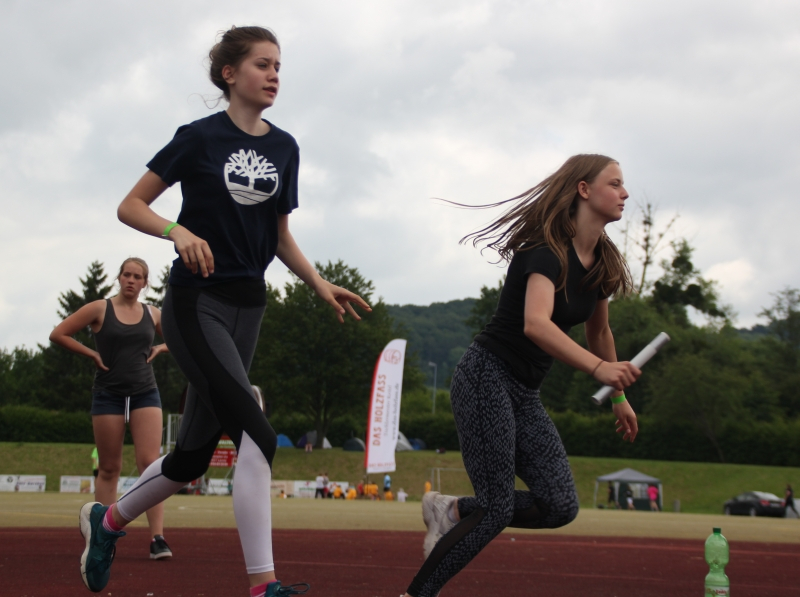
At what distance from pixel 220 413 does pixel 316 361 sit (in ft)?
198

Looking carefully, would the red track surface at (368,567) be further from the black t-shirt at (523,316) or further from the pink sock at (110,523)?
the black t-shirt at (523,316)

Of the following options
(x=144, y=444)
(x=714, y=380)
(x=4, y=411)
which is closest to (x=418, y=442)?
(x=714, y=380)

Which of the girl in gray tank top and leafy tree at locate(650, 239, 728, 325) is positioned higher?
leafy tree at locate(650, 239, 728, 325)

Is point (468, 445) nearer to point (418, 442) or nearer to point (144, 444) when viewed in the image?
point (144, 444)

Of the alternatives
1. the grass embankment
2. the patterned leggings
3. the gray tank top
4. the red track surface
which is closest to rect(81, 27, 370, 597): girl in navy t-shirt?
the patterned leggings

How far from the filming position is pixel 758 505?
→ 34.4 metres

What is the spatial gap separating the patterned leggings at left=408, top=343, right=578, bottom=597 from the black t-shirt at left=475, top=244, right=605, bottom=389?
Result: 0.06m

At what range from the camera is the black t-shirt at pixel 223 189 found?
12.3 feet

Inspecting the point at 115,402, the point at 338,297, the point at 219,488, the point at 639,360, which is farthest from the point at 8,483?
the point at 639,360

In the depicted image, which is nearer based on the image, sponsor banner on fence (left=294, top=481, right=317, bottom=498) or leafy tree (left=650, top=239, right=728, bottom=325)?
sponsor banner on fence (left=294, top=481, right=317, bottom=498)

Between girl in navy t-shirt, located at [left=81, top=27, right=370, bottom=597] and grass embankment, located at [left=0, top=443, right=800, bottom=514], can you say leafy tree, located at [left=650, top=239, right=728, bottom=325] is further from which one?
girl in navy t-shirt, located at [left=81, top=27, right=370, bottom=597]

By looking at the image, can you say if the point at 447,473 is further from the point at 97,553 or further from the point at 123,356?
the point at 97,553

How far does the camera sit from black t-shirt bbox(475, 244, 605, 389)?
3.94 meters

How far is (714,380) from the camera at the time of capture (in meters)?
57.8
